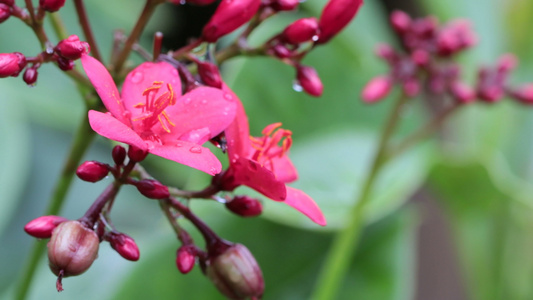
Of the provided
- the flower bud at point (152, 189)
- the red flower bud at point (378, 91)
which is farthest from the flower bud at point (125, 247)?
the red flower bud at point (378, 91)

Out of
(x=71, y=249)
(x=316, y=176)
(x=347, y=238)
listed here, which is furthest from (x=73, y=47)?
(x=316, y=176)

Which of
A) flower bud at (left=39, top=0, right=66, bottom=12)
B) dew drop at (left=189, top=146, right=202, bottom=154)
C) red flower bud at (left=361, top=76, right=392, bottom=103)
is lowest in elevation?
red flower bud at (left=361, top=76, right=392, bottom=103)

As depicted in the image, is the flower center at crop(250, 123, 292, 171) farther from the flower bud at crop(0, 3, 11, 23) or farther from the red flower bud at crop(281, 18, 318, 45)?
the flower bud at crop(0, 3, 11, 23)

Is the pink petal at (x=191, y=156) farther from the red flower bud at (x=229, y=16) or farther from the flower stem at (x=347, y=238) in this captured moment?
the flower stem at (x=347, y=238)

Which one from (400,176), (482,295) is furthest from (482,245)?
(400,176)

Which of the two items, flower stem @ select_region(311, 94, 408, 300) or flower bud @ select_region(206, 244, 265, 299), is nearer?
flower bud @ select_region(206, 244, 265, 299)

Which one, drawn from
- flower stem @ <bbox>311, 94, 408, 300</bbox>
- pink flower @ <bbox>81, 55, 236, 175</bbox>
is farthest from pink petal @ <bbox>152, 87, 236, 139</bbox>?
flower stem @ <bbox>311, 94, 408, 300</bbox>

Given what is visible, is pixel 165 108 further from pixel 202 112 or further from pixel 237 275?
Result: pixel 237 275
